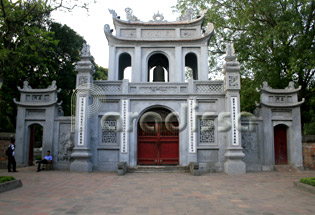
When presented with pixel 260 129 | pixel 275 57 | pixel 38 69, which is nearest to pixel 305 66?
pixel 275 57

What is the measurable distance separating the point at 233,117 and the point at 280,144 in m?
2.94

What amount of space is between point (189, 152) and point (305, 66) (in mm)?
8385

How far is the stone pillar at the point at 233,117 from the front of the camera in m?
11.0

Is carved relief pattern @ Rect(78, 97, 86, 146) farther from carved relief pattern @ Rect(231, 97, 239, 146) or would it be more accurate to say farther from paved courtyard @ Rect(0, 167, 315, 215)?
carved relief pattern @ Rect(231, 97, 239, 146)

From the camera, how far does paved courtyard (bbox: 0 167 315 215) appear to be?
5391 mm

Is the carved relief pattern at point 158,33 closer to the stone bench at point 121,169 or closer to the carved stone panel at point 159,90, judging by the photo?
the carved stone panel at point 159,90

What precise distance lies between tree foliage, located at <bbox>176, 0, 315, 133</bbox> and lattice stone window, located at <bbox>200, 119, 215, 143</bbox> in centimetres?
565

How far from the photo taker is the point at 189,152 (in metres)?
11.6

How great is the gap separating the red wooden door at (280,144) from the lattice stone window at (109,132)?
752 cm

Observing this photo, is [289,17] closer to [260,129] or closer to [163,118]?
[260,129]

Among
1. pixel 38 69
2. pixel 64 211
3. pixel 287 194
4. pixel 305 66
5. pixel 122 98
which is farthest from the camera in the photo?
pixel 38 69

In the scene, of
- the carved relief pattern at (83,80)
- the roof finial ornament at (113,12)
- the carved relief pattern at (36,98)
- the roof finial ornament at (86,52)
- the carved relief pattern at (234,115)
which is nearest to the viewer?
the carved relief pattern at (234,115)

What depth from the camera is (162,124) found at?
40.7 feet

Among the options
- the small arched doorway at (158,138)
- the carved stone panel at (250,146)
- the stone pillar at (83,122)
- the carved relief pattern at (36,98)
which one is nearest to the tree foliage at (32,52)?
the carved relief pattern at (36,98)
